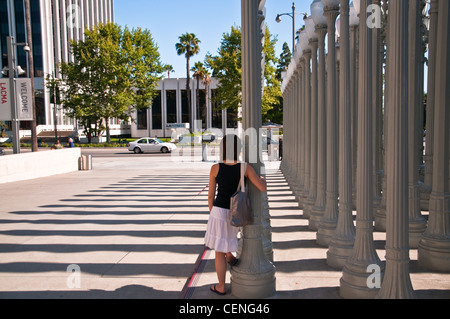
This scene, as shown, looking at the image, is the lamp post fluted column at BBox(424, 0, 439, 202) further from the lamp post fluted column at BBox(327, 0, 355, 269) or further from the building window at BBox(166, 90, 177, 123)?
the building window at BBox(166, 90, 177, 123)

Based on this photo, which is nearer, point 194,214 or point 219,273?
point 219,273

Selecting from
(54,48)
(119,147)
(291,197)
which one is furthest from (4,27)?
(291,197)

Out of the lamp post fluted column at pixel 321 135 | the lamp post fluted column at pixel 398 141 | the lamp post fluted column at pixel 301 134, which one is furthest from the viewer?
the lamp post fluted column at pixel 301 134

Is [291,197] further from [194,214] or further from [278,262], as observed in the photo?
[278,262]

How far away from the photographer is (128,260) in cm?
596

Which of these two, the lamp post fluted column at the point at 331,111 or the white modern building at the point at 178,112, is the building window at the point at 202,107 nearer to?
the white modern building at the point at 178,112

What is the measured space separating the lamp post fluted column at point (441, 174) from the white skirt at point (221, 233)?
282 cm

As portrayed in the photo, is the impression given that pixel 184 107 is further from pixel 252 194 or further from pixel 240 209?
pixel 240 209

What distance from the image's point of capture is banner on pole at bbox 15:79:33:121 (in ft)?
58.5

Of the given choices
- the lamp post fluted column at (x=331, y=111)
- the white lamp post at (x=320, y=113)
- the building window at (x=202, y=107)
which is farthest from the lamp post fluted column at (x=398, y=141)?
the building window at (x=202, y=107)

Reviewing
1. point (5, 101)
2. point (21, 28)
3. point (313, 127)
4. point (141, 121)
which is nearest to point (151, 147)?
Result: point (5, 101)

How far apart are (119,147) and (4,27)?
29526mm

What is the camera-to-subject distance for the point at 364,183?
14.1ft

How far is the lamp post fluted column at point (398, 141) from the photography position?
348 cm
